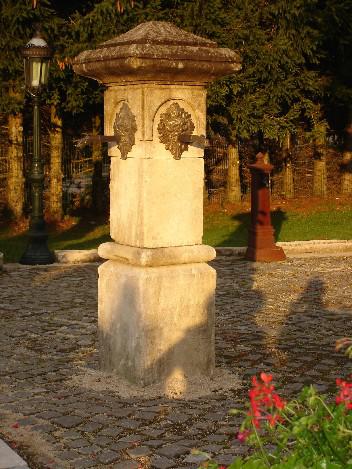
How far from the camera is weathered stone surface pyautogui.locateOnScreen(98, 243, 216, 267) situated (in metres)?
6.71

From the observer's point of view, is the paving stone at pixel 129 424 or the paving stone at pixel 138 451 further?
the paving stone at pixel 129 424

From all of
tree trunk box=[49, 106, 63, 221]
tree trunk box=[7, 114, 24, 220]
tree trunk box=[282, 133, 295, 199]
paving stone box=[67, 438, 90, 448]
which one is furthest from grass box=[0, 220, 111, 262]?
paving stone box=[67, 438, 90, 448]

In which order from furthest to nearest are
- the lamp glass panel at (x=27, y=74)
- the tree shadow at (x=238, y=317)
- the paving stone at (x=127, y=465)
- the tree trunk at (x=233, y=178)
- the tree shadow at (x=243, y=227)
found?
the tree trunk at (x=233, y=178) → the tree shadow at (x=243, y=227) → the lamp glass panel at (x=27, y=74) → the tree shadow at (x=238, y=317) → the paving stone at (x=127, y=465)

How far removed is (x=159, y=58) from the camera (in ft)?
21.4

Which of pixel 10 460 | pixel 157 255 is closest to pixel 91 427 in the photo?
pixel 10 460

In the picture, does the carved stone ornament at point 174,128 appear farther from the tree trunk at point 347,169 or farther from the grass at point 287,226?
the tree trunk at point 347,169

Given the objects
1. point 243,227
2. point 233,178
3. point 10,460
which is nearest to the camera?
point 10,460

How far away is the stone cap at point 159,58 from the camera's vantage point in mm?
6516

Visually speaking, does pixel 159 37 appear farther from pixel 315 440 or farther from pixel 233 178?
pixel 233 178

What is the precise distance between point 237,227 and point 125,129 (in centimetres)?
1331

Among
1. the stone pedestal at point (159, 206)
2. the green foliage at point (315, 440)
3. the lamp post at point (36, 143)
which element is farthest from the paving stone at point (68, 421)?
the lamp post at point (36, 143)

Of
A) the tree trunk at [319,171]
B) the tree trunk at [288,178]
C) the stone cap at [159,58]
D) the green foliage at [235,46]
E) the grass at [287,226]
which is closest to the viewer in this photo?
the stone cap at [159,58]

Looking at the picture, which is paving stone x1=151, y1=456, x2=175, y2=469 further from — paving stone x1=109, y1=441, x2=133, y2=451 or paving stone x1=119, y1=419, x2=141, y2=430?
paving stone x1=119, y1=419, x2=141, y2=430

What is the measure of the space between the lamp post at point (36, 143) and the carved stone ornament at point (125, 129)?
7.01m
